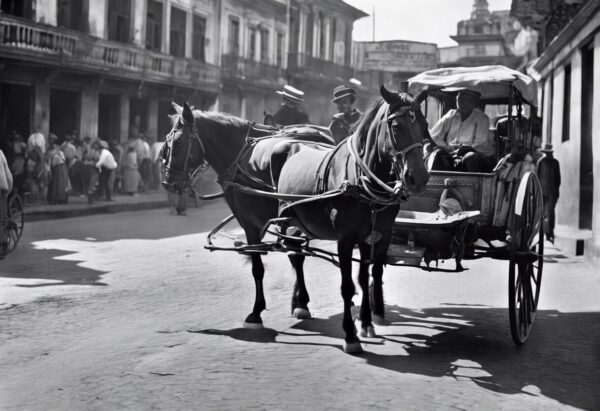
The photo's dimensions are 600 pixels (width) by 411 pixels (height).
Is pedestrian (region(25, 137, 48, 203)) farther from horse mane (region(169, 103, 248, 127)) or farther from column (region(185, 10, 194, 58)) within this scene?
horse mane (region(169, 103, 248, 127))

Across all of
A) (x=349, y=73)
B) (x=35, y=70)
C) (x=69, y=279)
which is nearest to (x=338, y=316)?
(x=69, y=279)

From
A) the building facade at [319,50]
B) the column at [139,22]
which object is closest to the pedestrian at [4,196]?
the column at [139,22]

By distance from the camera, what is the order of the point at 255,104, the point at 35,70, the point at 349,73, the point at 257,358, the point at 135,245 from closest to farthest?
the point at 257,358 → the point at 135,245 → the point at 35,70 → the point at 255,104 → the point at 349,73

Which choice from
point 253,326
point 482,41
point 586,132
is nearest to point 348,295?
point 253,326

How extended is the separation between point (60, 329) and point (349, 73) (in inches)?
1674

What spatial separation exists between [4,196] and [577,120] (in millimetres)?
9484

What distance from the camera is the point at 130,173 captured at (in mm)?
24953

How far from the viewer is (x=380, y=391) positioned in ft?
16.6

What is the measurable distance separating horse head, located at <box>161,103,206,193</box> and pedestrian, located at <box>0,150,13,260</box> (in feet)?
13.1

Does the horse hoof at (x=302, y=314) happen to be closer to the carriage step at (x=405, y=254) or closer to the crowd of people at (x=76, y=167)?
the carriage step at (x=405, y=254)

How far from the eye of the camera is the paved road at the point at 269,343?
195 inches

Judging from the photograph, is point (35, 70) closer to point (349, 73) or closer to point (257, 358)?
point (257, 358)

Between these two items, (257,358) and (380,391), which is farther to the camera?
(257,358)

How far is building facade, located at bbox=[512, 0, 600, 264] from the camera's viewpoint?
1173cm
